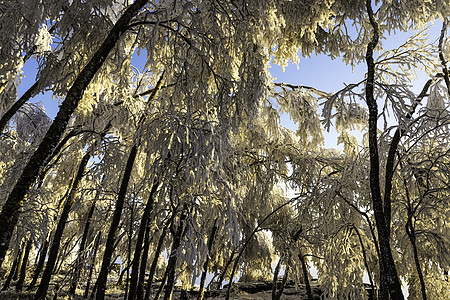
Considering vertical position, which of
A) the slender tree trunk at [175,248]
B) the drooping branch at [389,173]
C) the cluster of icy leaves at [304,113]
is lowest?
the slender tree trunk at [175,248]

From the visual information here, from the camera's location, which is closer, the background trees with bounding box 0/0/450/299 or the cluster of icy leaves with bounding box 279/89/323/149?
the background trees with bounding box 0/0/450/299

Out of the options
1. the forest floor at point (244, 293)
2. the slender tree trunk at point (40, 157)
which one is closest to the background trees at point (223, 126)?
the slender tree trunk at point (40, 157)

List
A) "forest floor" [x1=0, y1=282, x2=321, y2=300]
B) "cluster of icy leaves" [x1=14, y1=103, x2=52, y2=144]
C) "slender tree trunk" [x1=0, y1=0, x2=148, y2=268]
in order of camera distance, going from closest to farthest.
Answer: "slender tree trunk" [x1=0, y1=0, x2=148, y2=268] < "cluster of icy leaves" [x1=14, y1=103, x2=52, y2=144] < "forest floor" [x1=0, y1=282, x2=321, y2=300]

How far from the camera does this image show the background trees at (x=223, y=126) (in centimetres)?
350

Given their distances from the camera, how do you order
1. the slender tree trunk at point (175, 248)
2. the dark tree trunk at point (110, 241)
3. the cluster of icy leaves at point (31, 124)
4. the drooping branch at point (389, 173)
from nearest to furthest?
the drooping branch at point (389, 173) → the slender tree trunk at point (175, 248) → the dark tree trunk at point (110, 241) → the cluster of icy leaves at point (31, 124)

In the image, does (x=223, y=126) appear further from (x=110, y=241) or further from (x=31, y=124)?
(x=31, y=124)

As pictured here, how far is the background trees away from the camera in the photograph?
3502 mm

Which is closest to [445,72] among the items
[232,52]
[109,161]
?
[232,52]

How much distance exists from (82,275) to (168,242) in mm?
2310

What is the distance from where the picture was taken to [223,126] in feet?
13.6

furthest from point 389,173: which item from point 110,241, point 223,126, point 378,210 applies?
point 110,241

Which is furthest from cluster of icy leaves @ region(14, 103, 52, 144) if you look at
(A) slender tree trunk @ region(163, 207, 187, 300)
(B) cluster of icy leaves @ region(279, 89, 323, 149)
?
(B) cluster of icy leaves @ region(279, 89, 323, 149)

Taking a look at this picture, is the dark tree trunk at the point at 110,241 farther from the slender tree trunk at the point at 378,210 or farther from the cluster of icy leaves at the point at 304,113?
the cluster of icy leaves at the point at 304,113

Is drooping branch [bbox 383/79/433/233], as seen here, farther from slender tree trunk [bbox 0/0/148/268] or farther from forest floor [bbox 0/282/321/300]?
forest floor [bbox 0/282/321/300]
